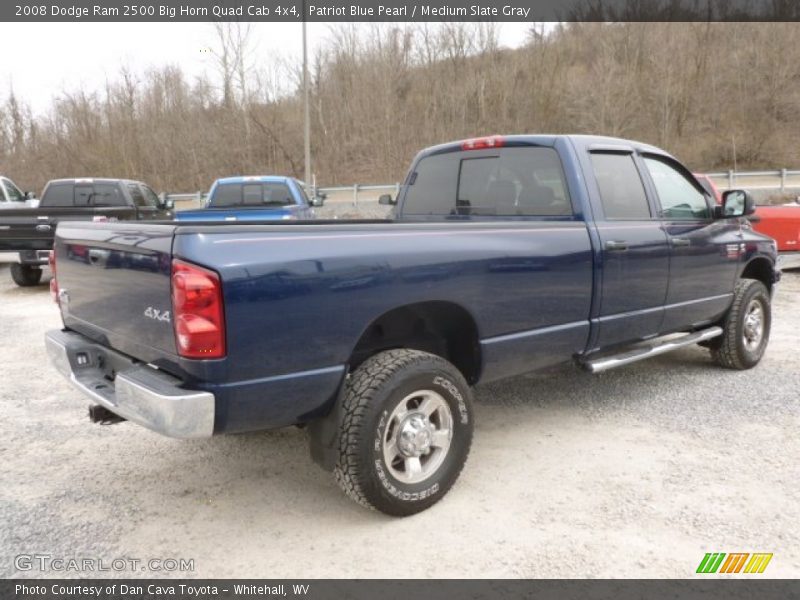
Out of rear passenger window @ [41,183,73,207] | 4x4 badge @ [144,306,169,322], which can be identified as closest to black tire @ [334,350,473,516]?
4x4 badge @ [144,306,169,322]

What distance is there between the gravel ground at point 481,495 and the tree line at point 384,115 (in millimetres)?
31777

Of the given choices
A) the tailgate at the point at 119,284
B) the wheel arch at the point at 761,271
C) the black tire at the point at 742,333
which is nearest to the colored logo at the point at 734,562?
the tailgate at the point at 119,284

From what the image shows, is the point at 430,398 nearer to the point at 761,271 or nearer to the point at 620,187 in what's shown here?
the point at 620,187

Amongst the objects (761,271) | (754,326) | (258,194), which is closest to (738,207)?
(761,271)

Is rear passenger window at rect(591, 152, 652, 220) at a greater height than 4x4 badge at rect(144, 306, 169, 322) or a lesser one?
greater

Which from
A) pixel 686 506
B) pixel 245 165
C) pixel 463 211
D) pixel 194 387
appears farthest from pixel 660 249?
pixel 245 165

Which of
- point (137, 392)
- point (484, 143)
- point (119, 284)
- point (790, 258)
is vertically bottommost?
point (790, 258)

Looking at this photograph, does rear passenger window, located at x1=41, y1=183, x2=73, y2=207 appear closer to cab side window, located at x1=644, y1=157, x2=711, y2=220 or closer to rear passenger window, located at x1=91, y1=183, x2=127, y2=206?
rear passenger window, located at x1=91, y1=183, x2=127, y2=206

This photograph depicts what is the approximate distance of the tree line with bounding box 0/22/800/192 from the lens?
36.9m

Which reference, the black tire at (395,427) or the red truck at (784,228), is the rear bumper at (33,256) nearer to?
the black tire at (395,427)

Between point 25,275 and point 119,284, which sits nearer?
point 119,284

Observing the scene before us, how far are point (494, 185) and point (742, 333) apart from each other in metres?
2.75

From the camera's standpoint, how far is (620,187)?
4406 millimetres
